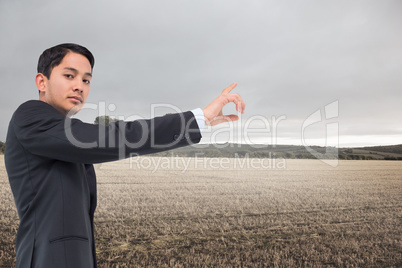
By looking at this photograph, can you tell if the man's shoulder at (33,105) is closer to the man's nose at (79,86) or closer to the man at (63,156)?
the man at (63,156)

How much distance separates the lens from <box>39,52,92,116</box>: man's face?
155 cm

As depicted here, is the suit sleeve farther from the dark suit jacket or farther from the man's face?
the man's face

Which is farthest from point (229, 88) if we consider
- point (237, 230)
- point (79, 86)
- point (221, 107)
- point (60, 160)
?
point (237, 230)

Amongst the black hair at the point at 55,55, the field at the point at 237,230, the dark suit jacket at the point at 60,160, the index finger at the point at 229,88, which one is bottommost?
the field at the point at 237,230

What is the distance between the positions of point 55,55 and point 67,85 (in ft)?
0.59

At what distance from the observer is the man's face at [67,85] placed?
155 centimetres

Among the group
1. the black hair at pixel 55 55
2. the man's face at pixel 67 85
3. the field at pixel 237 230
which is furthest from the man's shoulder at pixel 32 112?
the field at pixel 237 230

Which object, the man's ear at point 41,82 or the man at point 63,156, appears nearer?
the man at point 63,156

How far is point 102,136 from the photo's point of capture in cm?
133

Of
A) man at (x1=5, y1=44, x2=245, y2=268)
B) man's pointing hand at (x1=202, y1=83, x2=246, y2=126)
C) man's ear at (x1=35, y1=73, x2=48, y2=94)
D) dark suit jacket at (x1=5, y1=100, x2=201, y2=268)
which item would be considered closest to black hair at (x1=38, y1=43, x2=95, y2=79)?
man's ear at (x1=35, y1=73, x2=48, y2=94)

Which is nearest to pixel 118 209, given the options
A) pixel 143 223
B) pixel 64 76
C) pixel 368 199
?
pixel 143 223

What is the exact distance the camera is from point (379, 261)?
16.4 ft

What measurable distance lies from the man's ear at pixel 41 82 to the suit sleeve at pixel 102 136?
267mm

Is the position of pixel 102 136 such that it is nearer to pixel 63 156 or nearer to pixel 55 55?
pixel 63 156
